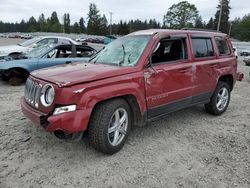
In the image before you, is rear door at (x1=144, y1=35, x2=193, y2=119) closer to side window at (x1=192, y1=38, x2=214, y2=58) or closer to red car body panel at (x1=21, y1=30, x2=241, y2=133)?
red car body panel at (x1=21, y1=30, x2=241, y2=133)

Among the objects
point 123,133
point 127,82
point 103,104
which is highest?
point 127,82

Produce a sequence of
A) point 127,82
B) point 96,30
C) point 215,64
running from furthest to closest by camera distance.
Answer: point 96,30 → point 215,64 → point 127,82

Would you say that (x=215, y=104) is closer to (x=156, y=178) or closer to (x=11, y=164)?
(x=156, y=178)

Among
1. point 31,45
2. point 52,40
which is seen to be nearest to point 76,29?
point 31,45

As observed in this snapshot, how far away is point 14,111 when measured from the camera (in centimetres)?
548

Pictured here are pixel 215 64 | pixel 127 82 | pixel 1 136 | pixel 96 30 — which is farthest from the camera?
pixel 96 30

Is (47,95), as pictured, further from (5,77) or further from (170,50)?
(5,77)

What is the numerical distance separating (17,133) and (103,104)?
6.16ft

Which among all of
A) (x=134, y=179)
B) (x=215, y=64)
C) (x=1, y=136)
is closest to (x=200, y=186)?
(x=134, y=179)

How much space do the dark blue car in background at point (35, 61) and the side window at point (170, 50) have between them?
369cm

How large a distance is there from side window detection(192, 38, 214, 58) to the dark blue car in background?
3797mm

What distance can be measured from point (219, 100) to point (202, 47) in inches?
54.9

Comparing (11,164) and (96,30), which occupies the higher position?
(96,30)

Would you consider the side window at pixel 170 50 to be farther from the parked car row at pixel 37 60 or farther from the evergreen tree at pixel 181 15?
the evergreen tree at pixel 181 15
